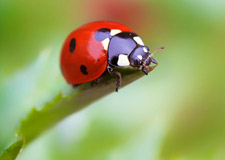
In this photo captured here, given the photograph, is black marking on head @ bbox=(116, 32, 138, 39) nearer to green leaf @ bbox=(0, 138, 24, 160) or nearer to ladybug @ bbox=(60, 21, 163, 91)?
ladybug @ bbox=(60, 21, 163, 91)

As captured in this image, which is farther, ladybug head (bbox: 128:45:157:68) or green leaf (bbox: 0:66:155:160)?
ladybug head (bbox: 128:45:157:68)

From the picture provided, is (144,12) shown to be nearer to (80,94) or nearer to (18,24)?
(18,24)

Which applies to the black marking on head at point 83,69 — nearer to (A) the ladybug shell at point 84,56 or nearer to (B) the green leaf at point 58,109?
(A) the ladybug shell at point 84,56

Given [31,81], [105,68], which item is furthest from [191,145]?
[31,81]

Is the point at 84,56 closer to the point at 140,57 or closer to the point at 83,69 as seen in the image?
the point at 83,69

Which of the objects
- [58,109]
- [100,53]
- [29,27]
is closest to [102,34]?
[100,53]

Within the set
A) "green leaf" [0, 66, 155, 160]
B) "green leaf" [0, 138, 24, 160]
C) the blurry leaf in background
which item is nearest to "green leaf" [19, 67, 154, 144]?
"green leaf" [0, 66, 155, 160]

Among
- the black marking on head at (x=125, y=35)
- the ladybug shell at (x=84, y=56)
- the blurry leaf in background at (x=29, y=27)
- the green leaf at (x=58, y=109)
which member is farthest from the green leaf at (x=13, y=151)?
the blurry leaf in background at (x=29, y=27)
